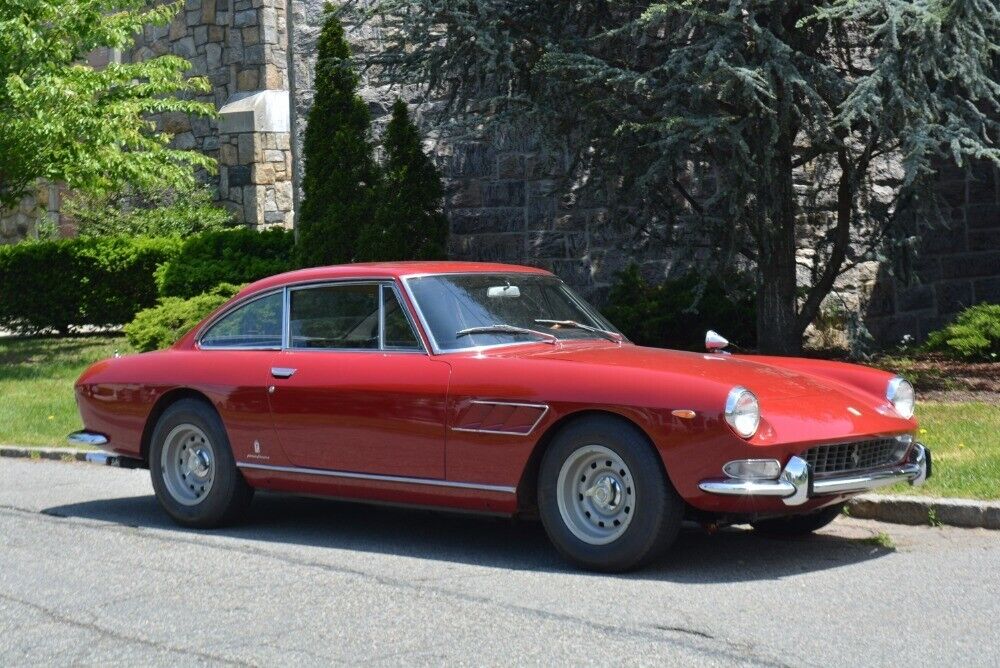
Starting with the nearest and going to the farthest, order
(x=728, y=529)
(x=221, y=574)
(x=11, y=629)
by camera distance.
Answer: (x=11, y=629) → (x=221, y=574) → (x=728, y=529)

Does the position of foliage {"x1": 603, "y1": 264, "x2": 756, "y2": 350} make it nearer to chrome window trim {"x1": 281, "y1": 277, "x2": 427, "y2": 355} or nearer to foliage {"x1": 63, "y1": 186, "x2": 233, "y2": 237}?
chrome window trim {"x1": 281, "y1": 277, "x2": 427, "y2": 355}

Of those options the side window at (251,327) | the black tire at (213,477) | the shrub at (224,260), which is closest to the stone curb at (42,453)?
the black tire at (213,477)

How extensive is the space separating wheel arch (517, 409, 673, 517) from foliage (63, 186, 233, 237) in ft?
47.1

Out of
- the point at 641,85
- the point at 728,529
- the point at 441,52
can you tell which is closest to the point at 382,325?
the point at 728,529

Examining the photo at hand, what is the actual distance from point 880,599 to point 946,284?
432 inches

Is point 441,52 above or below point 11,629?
above

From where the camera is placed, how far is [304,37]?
1848cm

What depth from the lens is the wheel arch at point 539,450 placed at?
6275 mm

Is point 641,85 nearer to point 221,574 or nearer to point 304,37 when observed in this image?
point 221,574

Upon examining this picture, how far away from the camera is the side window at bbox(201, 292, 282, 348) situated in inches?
310

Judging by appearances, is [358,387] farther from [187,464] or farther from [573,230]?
[573,230]

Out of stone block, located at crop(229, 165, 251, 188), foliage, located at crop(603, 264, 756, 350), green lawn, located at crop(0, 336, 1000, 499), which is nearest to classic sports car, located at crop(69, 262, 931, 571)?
green lawn, located at crop(0, 336, 1000, 499)

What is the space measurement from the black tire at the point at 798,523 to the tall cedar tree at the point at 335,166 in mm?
9720

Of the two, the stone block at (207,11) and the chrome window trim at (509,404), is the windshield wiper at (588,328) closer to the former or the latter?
the chrome window trim at (509,404)
